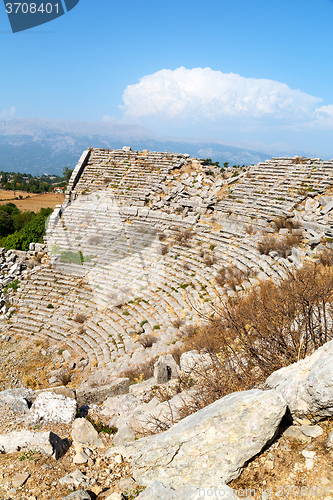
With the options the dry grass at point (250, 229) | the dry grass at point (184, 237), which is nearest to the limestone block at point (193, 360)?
the dry grass at point (184, 237)

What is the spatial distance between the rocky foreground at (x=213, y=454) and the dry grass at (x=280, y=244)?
7902mm

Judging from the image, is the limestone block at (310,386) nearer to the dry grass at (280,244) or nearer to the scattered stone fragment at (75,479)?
the scattered stone fragment at (75,479)

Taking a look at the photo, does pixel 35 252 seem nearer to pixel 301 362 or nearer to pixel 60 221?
pixel 60 221

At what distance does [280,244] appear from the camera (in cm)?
1090

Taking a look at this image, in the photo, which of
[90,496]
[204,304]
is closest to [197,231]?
[204,304]

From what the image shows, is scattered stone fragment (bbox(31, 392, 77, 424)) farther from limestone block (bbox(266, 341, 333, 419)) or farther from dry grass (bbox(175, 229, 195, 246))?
dry grass (bbox(175, 229, 195, 246))

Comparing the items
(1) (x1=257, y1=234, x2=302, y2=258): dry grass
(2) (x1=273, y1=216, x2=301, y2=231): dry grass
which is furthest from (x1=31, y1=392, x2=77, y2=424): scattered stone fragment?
→ (2) (x1=273, y1=216, x2=301, y2=231): dry grass

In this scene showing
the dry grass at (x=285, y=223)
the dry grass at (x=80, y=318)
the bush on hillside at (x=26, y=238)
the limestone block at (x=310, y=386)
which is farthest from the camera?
the bush on hillside at (x=26, y=238)

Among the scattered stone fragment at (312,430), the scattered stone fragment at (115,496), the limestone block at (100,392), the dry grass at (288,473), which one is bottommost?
the limestone block at (100,392)

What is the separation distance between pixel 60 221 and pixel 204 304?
1263 cm

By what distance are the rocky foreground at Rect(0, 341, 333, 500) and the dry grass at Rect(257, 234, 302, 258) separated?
7.90m

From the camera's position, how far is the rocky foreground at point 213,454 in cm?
243

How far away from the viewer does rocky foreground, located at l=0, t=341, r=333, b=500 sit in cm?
243

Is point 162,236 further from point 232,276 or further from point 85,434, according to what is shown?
point 85,434
